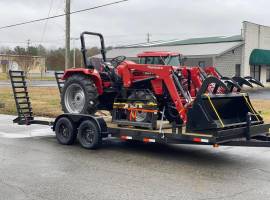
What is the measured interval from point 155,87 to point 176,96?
0.75m

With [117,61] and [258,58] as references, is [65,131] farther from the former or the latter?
[258,58]

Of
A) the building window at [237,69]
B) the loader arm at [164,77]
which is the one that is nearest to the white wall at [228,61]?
the building window at [237,69]

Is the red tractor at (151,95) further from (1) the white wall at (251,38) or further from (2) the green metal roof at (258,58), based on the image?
(2) the green metal roof at (258,58)

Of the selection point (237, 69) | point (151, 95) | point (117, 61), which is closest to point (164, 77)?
point (151, 95)

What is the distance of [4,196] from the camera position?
610cm

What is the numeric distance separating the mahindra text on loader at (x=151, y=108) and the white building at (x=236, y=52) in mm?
25164

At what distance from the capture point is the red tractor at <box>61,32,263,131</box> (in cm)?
816

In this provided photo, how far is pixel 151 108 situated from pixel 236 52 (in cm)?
2994

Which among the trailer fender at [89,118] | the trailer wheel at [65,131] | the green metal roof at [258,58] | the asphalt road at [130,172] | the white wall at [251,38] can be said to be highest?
the white wall at [251,38]

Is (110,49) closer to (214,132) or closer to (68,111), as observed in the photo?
(68,111)

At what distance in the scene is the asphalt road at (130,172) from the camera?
6320 mm

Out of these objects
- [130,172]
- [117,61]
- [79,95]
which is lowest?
[130,172]

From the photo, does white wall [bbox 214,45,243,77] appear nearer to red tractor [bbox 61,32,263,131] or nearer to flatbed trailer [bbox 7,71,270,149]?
red tractor [bbox 61,32,263,131]

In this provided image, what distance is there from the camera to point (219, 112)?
8617 millimetres
